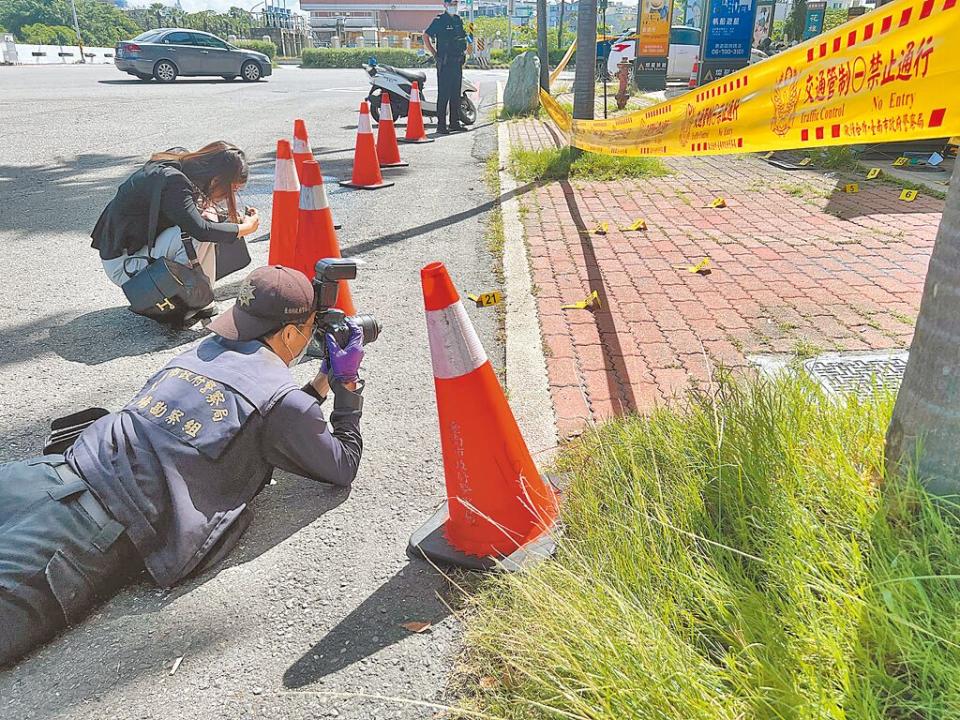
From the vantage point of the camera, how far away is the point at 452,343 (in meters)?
2.44

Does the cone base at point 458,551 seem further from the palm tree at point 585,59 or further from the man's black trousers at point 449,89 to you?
the man's black trousers at point 449,89

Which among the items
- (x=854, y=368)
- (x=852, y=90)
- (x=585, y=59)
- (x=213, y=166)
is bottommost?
(x=854, y=368)

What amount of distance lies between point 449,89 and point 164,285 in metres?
9.20

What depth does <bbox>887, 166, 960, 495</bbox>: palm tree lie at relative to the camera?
6.24 ft

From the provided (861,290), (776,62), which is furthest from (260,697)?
(861,290)

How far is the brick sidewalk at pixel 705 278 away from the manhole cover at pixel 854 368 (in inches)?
6.6

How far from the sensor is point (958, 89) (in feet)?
6.30

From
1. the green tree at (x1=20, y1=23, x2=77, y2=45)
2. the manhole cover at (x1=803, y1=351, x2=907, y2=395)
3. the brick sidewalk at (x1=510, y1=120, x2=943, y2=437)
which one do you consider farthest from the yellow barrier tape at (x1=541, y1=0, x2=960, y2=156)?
the green tree at (x1=20, y1=23, x2=77, y2=45)

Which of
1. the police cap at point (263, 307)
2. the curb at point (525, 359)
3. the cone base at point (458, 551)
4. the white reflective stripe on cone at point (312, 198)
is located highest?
the white reflective stripe on cone at point (312, 198)

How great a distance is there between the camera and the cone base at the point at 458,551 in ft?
7.72

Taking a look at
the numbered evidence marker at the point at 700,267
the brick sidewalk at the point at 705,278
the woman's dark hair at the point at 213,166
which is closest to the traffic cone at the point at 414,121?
the brick sidewalk at the point at 705,278

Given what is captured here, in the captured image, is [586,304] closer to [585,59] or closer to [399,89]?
[585,59]

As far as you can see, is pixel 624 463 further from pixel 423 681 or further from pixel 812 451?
pixel 423 681

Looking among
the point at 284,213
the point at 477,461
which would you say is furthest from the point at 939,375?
the point at 284,213
